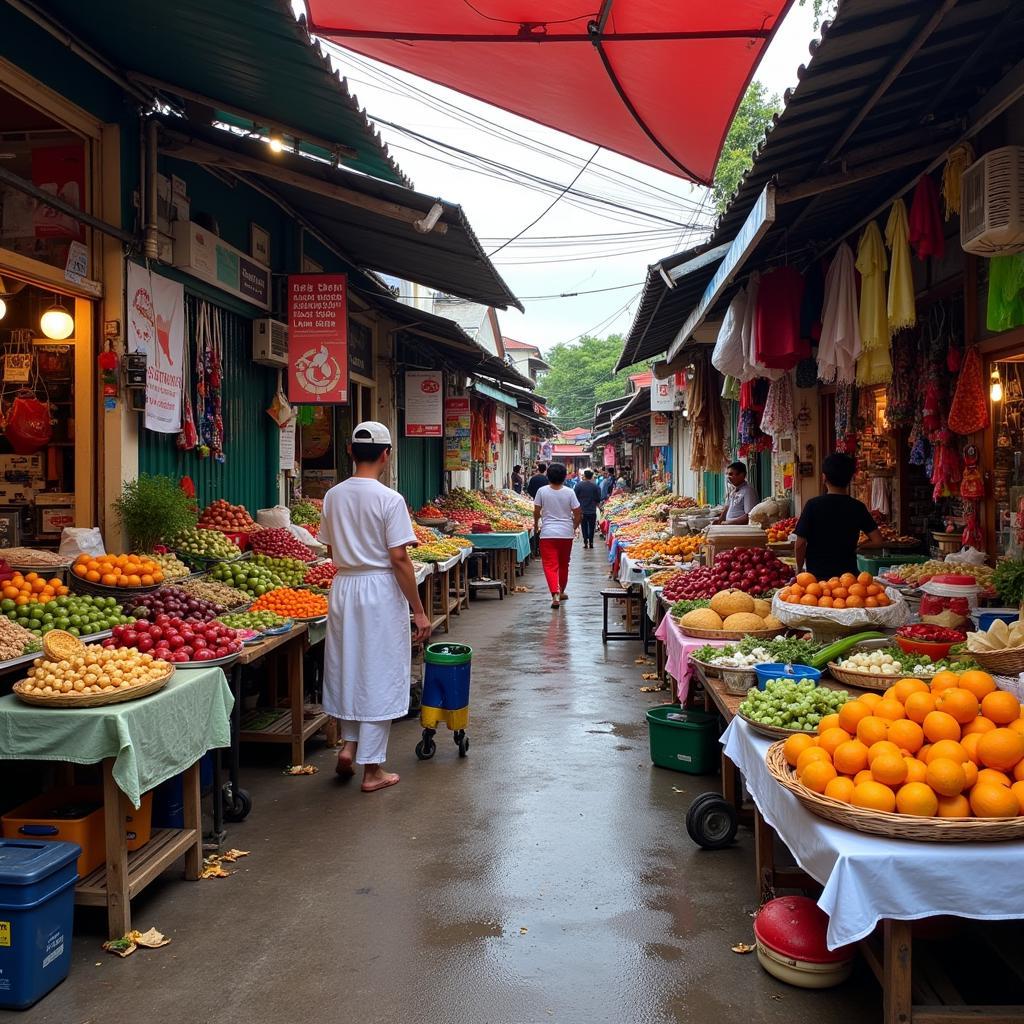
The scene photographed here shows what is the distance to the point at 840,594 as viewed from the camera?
218 inches

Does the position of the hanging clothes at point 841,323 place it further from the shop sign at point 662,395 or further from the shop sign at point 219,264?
the shop sign at point 662,395

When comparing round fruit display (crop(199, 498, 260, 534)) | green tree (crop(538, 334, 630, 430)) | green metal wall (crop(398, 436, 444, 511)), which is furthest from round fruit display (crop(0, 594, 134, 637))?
Result: green tree (crop(538, 334, 630, 430))

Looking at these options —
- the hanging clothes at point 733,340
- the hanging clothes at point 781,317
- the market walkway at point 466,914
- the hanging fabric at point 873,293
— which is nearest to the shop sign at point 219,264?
the market walkway at point 466,914

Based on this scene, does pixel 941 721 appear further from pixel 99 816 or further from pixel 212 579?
pixel 212 579

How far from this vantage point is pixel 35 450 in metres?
7.52

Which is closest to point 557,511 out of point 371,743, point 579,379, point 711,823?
point 371,743

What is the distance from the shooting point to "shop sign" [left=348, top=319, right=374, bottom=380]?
12.8 metres

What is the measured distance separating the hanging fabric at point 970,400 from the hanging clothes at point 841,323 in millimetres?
788

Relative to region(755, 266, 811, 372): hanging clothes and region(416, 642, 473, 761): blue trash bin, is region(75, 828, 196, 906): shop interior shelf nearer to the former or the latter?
region(416, 642, 473, 761): blue trash bin

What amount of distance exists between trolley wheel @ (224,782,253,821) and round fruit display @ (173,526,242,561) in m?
2.41

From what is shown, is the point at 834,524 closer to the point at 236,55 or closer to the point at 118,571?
the point at 118,571

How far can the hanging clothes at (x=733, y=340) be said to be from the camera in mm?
8586

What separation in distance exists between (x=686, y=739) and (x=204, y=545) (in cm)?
402

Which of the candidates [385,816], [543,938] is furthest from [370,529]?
[543,938]
